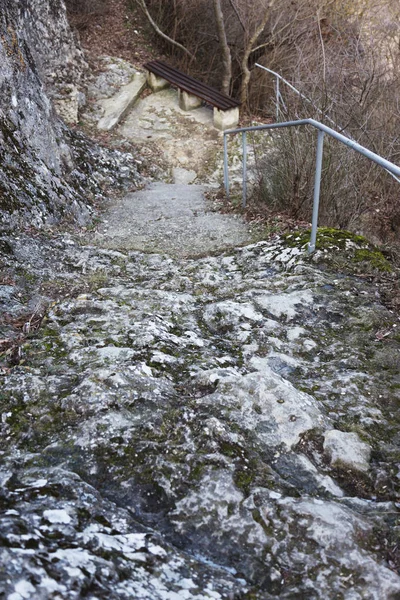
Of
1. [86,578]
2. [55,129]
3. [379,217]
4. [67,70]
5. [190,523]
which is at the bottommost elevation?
[190,523]

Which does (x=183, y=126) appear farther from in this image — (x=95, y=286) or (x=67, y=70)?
(x=95, y=286)

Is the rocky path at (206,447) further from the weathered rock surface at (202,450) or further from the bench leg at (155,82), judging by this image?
the bench leg at (155,82)

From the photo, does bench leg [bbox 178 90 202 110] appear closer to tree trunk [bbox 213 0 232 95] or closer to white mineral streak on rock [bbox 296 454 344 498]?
tree trunk [bbox 213 0 232 95]

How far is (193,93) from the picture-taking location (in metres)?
10.6

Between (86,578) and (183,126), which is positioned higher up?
(183,126)

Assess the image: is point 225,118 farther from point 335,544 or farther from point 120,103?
point 335,544

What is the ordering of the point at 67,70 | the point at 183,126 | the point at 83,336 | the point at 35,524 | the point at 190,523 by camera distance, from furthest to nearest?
the point at 183,126 → the point at 67,70 → the point at 83,336 → the point at 190,523 → the point at 35,524

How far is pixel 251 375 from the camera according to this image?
7.27 ft

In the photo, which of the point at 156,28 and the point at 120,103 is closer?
the point at 120,103

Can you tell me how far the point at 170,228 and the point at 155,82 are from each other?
720cm

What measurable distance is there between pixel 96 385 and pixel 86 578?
3.24 feet

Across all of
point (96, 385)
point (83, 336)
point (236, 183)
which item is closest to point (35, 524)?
point (96, 385)

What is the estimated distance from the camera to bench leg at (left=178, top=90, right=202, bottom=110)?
10.9m

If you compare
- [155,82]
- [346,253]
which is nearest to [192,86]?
[155,82]
